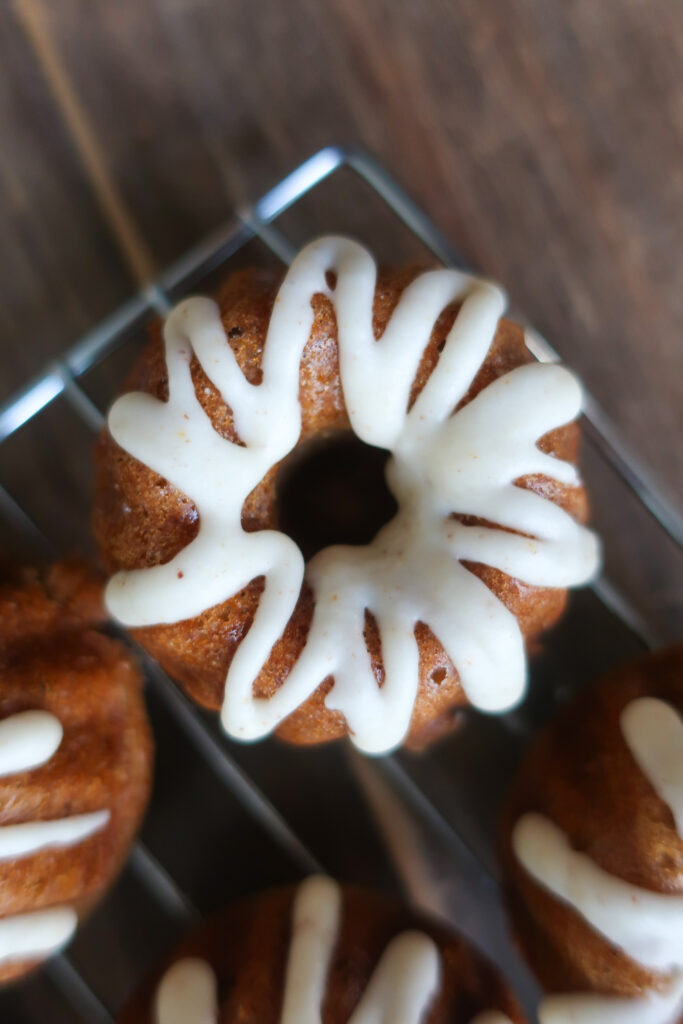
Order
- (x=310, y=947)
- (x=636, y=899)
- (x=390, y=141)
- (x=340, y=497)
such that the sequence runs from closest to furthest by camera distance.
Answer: (x=636, y=899) → (x=310, y=947) → (x=340, y=497) → (x=390, y=141)

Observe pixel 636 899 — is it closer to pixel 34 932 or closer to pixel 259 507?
pixel 259 507

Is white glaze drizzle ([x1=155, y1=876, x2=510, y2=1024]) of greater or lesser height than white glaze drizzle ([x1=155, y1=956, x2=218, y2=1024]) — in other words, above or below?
below

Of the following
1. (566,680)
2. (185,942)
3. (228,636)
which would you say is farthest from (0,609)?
(566,680)

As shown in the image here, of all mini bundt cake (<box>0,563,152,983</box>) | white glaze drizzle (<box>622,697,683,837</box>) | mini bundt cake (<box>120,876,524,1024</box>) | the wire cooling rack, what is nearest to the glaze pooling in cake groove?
white glaze drizzle (<box>622,697,683,837</box>)

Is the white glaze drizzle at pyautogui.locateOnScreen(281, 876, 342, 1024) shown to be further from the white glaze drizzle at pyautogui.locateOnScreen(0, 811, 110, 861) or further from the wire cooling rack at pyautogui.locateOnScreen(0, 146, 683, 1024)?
the white glaze drizzle at pyautogui.locateOnScreen(0, 811, 110, 861)

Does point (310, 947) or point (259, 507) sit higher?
point (259, 507)

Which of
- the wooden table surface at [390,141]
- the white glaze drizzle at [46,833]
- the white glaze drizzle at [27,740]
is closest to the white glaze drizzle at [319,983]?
the white glaze drizzle at [46,833]

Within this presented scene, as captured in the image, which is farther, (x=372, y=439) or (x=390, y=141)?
(x=390, y=141)

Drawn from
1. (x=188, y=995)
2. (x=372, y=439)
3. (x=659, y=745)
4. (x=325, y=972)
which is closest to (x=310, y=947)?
(x=325, y=972)
